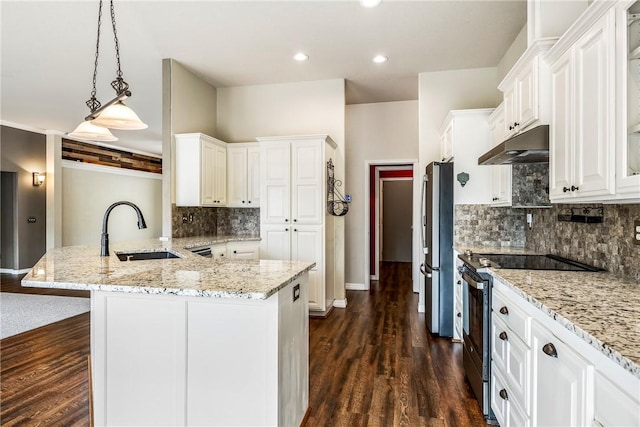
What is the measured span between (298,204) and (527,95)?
2.73m

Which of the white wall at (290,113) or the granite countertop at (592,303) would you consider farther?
the white wall at (290,113)

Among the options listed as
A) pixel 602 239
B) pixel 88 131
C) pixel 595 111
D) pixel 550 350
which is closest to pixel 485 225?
pixel 602 239

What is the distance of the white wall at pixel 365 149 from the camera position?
5.80m

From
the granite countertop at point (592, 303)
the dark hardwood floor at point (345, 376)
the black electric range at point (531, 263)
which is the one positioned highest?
the black electric range at point (531, 263)

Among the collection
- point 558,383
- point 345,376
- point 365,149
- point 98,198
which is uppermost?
point 365,149

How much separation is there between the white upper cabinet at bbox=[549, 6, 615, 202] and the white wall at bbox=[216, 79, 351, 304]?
3097 mm

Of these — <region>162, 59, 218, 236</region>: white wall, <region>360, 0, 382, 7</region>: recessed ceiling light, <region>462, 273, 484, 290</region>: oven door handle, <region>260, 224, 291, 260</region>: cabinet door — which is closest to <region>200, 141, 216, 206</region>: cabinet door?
<region>162, 59, 218, 236</region>: white wall

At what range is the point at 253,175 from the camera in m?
4.94

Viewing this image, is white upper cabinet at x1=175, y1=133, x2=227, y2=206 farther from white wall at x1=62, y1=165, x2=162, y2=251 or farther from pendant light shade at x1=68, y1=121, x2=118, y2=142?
white wall at x1=62, y1=165, x2=162, y2=251

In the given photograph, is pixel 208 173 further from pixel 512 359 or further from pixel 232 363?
pixel 512 359

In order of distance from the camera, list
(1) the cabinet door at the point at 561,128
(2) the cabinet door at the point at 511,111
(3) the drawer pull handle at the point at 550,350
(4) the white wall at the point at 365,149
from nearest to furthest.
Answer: (3) the drawer pull handle at the point at 550,350
(1) the cabinet door at the point at 561,128
(2) the cabinet door at the point at 511,111
(4) the white wall at the point at 365,149

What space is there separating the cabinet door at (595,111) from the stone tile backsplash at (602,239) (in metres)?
0.42

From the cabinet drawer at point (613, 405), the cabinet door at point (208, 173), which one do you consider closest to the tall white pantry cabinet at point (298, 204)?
the cabinet door at point (208, 173)

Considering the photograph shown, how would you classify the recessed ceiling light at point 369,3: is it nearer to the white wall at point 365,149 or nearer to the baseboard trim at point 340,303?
the white wall at point 365,149
